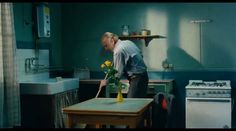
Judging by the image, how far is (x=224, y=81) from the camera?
19.4ft

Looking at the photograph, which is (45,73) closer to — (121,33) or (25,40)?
(25,40)

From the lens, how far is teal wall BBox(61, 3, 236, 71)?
606 cm

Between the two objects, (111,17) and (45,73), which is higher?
(111,17)

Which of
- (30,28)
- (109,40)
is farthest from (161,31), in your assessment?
(30,28)

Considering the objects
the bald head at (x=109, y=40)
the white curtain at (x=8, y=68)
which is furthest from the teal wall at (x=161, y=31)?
the white curtain at (x=8, y=68)

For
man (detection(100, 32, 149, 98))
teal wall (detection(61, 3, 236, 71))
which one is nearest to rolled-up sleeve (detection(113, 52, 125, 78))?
man (detection(100, 32, 149, 98))

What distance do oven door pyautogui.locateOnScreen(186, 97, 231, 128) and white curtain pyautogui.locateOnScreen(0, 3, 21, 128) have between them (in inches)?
92.5

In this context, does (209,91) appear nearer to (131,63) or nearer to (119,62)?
(131,63)

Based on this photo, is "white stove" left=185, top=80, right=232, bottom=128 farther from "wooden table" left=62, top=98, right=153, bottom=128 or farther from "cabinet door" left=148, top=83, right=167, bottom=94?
"wooden table" left=62, top=98, right=153, bottom=128

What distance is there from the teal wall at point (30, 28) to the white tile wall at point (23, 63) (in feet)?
0.46

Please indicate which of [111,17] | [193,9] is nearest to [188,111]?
[193,9]

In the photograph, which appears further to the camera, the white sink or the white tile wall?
the white tile wall

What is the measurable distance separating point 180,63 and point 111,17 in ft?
4.48

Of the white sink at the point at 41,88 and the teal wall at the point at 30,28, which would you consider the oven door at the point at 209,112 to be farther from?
the teal wall at the point at 30,28
